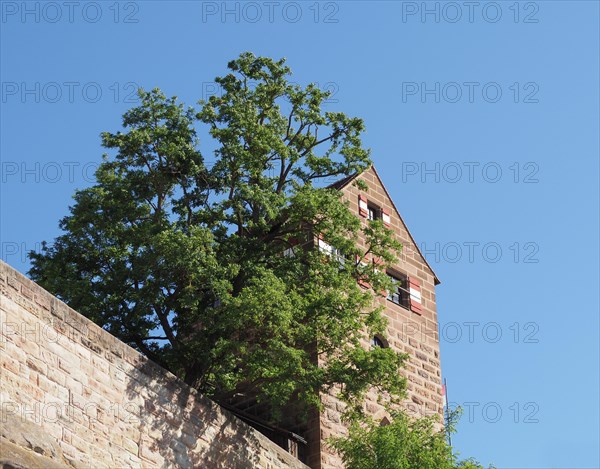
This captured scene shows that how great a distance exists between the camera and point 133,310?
2673cm

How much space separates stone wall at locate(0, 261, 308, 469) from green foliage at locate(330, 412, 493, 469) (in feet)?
6.02

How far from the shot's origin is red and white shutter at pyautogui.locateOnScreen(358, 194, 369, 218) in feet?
105

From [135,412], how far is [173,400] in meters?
0.99

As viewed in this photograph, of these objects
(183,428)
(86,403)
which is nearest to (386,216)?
(183,428)

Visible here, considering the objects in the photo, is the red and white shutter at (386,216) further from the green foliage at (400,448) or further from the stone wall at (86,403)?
the stone wall at (86,403)

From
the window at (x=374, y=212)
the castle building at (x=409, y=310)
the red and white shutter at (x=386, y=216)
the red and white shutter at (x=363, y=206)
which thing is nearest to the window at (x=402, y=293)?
the castle building at (x=409, y=310)

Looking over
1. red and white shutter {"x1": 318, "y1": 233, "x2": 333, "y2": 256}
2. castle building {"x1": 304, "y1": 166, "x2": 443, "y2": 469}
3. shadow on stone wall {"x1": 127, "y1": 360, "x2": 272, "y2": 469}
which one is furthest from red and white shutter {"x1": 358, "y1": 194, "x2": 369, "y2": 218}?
shadow on stone wall {"x1": 127, "y1": 360, "x2": 272, "y2": 469}

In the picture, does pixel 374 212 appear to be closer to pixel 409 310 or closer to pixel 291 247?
pixel 409 310

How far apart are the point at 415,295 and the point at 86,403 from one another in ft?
40.0

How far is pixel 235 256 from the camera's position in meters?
27.3

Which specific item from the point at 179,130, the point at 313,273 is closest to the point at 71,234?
the point at 179,130

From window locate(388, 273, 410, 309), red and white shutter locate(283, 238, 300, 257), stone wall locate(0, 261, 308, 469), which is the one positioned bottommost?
stone wall locate(0, 261, 308, 469)

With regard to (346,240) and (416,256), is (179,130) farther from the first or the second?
(416,256)

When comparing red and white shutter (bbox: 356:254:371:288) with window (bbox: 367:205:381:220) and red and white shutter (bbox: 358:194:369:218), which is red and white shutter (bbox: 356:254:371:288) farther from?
window (bbox: 367:205:381:220)
